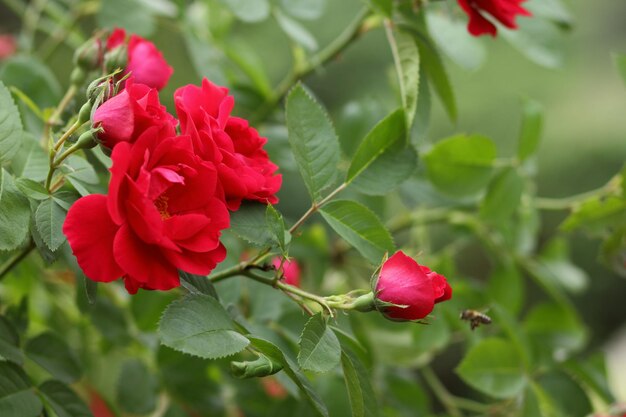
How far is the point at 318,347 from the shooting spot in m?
0.38

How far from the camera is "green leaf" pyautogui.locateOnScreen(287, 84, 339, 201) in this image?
0.44 m

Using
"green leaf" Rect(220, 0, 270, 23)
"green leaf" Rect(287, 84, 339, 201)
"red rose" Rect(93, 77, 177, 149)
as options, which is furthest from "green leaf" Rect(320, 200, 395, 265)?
"green leaf" Rect(220, 0, 270, 23)

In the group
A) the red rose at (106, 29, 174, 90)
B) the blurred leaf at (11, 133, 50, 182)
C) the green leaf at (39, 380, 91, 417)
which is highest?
the red rose at (106, 29, 174, 90)

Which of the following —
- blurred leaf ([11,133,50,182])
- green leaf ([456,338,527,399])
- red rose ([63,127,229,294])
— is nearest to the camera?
red rose ([63,127,229,294])

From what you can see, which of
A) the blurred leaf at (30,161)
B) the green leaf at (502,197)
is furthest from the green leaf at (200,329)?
the green leaf at (502,197)

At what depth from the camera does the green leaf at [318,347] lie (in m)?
Answer: 0.37

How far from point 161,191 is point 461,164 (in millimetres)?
371

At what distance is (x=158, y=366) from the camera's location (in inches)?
24.4

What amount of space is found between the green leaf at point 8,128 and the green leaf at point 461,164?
348mm

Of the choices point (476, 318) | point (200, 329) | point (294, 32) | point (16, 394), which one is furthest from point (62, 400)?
point (294, 32)

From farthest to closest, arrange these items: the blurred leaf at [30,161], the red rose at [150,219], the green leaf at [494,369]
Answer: the green leaf at [494,369] → the blurred leaf at [30,161] → the red rose at [150,219]

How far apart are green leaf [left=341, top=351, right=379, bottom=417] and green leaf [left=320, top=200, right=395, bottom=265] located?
0.21 feet

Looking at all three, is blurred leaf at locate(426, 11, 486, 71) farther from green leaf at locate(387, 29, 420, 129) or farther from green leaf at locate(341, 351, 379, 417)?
green leaf at locate(341, 351, 379, 417)

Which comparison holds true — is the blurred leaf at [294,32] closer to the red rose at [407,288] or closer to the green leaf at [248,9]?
the green leaf at [248,9]
